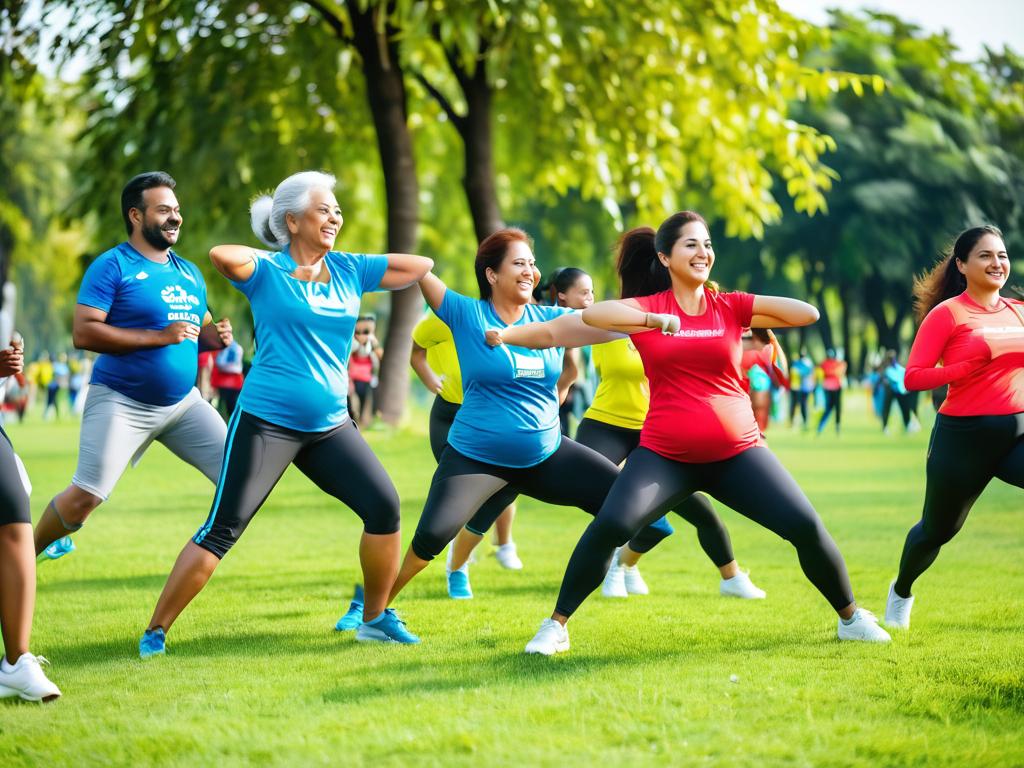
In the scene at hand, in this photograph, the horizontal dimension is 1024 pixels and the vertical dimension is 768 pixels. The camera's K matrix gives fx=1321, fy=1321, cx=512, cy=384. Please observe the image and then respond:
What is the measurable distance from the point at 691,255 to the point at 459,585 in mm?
3074

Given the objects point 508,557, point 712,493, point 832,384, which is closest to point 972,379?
point 712,493

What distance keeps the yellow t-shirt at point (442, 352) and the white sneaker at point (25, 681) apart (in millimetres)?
3246

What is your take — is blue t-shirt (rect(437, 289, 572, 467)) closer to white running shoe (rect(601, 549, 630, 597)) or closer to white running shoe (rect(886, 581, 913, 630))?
white running shoe (rect(601, 549, 630, 597))

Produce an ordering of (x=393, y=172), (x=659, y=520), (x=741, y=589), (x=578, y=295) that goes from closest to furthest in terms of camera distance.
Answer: (x=659, y=520) → (x=741, y=589) → (x=578, y=295) → (x=393, y=172)

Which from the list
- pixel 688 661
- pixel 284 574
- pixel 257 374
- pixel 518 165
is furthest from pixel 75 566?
pixel 518 165

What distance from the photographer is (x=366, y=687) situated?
5.69 metres

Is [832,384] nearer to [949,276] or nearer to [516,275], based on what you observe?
[949,276]

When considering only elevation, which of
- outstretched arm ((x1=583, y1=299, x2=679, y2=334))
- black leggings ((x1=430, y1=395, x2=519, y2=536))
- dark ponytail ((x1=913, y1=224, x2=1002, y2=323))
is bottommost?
black leggings ((x1=430, y1=395, x2=519, y2=536))

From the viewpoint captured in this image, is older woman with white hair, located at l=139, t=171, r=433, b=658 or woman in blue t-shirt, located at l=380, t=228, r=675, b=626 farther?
woman in blue t-shirt, located at l=380, t=228, r=675, b=626

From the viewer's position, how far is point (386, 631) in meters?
6.73

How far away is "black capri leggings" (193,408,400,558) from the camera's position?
6223 millimetres

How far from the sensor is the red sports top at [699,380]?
6199 millimetres

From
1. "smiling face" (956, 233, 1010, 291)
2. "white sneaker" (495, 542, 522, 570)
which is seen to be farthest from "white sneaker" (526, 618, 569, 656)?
"white sneaker" (495, 542, 522, 570)

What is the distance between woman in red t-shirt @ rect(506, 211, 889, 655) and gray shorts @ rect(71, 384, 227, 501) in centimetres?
215
